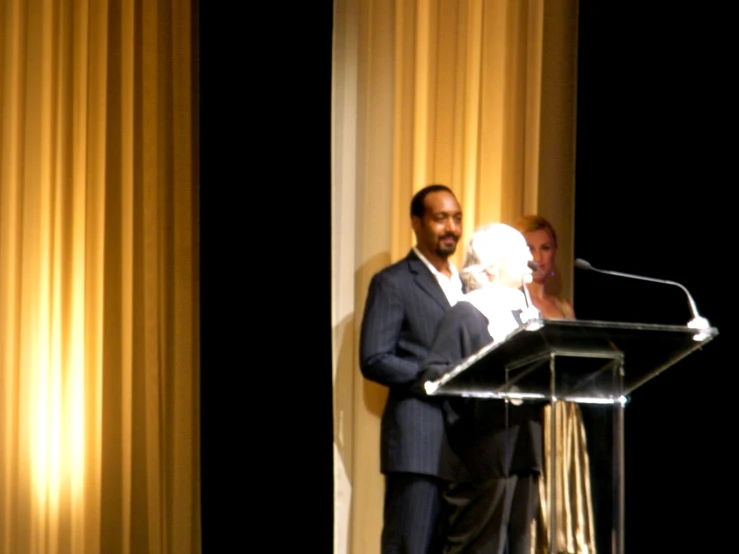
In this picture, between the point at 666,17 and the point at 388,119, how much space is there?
4.07 ft

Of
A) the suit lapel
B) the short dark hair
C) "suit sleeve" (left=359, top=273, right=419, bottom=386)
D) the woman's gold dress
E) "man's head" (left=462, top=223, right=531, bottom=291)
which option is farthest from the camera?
the short dark hair

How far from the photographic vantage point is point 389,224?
18.1 feet

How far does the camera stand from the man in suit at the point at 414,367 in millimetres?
4422

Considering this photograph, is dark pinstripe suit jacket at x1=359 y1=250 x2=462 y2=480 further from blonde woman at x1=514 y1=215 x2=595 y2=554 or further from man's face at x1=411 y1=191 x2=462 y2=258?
blonde woman at x1=514 y1=215 x2=595 y2=554

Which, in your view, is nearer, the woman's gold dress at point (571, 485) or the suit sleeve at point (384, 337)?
the woman's gold dress at point (571, 485)

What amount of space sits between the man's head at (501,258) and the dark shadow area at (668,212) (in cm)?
150

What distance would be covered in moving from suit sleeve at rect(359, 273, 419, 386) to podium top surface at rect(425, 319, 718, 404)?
749mm

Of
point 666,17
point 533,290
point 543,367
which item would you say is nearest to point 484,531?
point 543,367

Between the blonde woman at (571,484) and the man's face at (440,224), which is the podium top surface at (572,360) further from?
the man's face at (440,224)

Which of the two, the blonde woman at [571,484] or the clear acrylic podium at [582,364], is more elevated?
the clear acrylic podium at [582,364]

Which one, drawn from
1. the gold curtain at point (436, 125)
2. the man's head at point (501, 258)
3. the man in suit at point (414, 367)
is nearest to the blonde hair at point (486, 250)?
the man's head at point (501, 258)

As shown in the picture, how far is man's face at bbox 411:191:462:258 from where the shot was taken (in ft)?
15.8

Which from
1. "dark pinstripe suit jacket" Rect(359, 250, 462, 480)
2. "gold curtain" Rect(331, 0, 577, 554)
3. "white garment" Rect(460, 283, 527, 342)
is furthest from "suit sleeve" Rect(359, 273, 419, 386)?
"gold curtain" Rect(331, 0, 577, 554)

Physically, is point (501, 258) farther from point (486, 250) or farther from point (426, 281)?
point (426, 281)
